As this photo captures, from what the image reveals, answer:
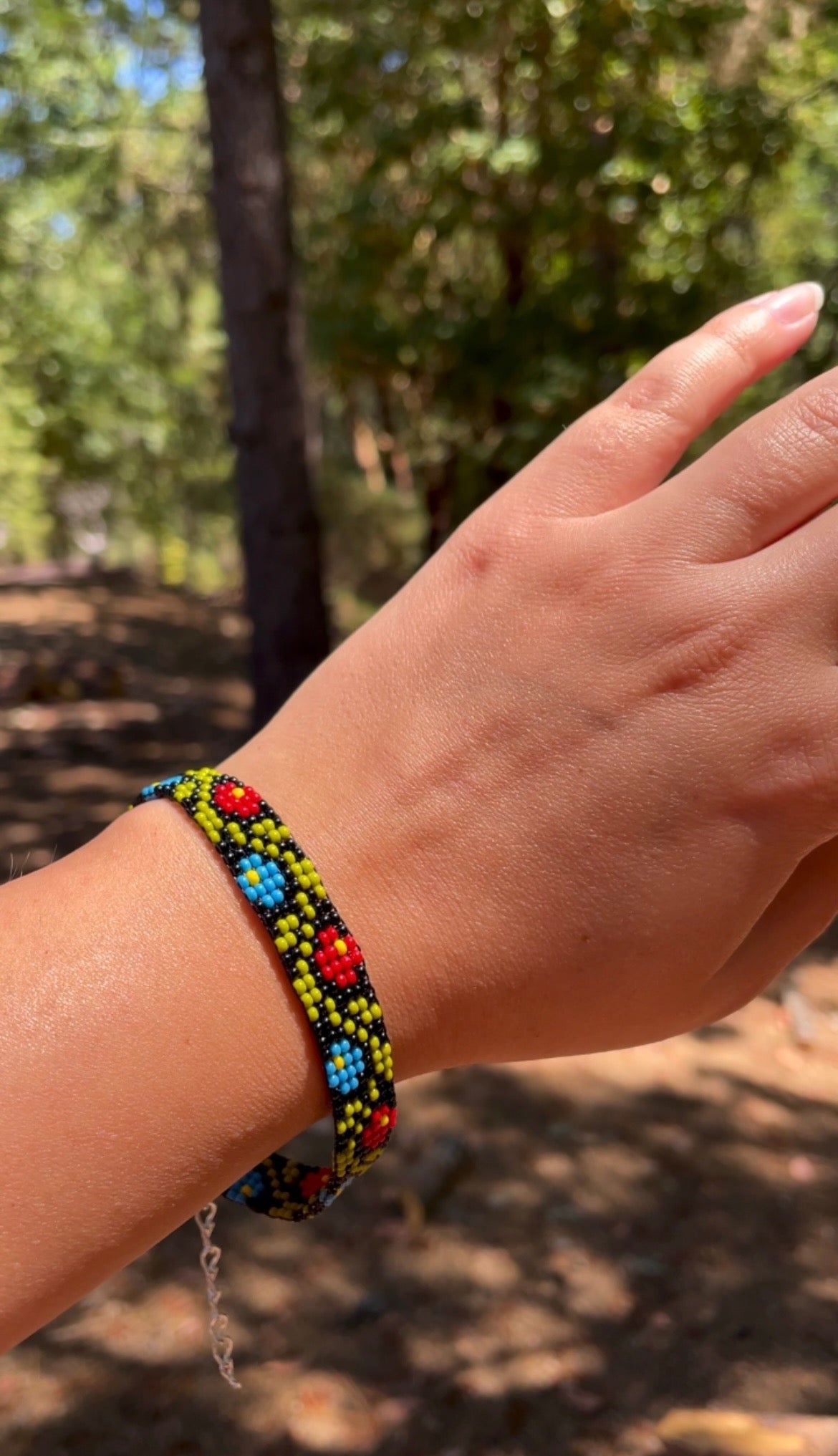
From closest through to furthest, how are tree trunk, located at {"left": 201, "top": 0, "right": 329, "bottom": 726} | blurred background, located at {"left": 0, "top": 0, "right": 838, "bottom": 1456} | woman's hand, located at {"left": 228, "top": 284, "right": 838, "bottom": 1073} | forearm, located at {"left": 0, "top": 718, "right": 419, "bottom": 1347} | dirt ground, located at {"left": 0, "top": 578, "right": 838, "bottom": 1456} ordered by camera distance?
forearm, located at {"left": 0, "top": 718, "right": 419, "bottom": 1347} → woman's hand, located at {"left": 228, "top": 284, "right": 838, "bottom": 1073} → dirt ground, located at {"left": 0, "top": 578, "right": 838, "bottom": 1456} → blurred background, located at {"left": 0, "top": 0, "right": 838, "bottom": 1456} → tree trunk, located at {"left": 201, "top": 0, "right": 329, "bottom": 726}

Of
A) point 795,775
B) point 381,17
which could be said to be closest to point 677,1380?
point 795,775

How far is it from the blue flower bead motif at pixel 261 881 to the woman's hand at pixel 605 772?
0.20 ft

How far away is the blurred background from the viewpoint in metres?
2.61

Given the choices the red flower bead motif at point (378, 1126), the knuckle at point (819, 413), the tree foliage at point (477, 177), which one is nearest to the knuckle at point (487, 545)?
the knuckle at point (819, 413)

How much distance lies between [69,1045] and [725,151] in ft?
22.9

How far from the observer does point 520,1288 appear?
2.86m

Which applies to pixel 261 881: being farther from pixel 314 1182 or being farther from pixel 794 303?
pixel 794 303

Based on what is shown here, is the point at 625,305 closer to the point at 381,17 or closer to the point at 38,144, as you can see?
the point at 381,17

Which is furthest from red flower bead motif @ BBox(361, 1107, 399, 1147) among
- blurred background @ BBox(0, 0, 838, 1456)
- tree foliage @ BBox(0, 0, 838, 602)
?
tree foliage @ BBox(0, 0, 838, 602)

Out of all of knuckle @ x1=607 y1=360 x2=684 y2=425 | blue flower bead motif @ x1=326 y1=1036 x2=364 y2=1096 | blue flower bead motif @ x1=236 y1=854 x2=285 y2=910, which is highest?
knuckle @ x1=607 y1=360 x2=684 y2=425

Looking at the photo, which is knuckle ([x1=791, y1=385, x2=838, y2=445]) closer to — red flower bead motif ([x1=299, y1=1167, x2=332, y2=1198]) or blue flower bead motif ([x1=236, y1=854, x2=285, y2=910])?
blue flower bead motif ([x1=236, y1=854, x2=285, y2=910])

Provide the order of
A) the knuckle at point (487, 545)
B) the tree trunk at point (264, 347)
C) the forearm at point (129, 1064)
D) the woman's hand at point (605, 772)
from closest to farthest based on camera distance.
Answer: the forearm at point (129, 1064)
the woman's hand at point (605, 772)
the knuckle at point (487, 545)
the tree trunk at point (264, 347)

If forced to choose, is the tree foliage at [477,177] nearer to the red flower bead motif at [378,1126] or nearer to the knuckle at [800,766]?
the knuckle at [800,766]

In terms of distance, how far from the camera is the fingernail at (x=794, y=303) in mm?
1257
